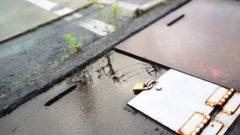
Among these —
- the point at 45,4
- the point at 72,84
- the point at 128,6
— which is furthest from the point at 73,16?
the point at 72,84

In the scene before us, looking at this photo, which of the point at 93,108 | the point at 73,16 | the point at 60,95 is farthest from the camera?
the point at 73,16

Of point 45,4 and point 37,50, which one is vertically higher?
point 45,4

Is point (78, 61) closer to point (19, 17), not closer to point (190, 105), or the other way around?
point (190, 105)

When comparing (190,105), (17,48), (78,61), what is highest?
(17,48)

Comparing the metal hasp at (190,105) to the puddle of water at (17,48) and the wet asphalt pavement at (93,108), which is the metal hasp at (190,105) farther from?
the puddle of water at (17,48)

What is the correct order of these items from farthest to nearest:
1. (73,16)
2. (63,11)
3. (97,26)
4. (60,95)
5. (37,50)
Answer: (63,11) → (73,16) → (97,26) → (37,50) → (60,95)

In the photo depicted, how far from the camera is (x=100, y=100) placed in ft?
5.68

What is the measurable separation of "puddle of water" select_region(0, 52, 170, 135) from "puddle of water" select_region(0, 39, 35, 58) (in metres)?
1.08

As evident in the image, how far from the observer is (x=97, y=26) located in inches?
119

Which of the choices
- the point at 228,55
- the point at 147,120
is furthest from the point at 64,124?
the point at 228,55

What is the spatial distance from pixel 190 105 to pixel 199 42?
0.92 meters

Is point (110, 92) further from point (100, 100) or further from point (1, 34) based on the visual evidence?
point (1, 34)

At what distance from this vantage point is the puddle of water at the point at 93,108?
1.51 metres

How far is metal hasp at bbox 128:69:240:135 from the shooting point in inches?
54.4
